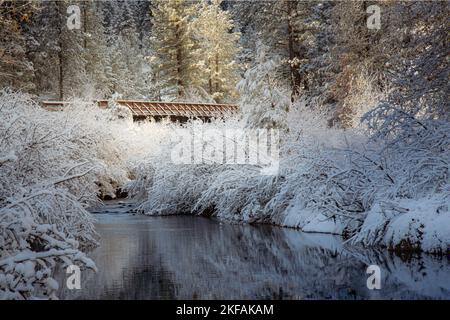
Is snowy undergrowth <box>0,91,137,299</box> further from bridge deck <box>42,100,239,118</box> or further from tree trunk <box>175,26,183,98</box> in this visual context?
tree trunk <box>175,26,183,98</box>

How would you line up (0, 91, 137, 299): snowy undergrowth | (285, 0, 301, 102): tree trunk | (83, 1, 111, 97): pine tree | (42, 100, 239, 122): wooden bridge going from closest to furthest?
(0, 91, 137, 299): snowy undergrowth → (285, 0, 301, 102): tree trunk → (42, 100, 239, 122): wooden bridge → (83, 1, 111, 97): pine tree

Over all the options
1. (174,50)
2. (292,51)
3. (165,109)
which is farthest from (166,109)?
(174,50)

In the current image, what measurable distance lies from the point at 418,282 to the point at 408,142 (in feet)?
13.7

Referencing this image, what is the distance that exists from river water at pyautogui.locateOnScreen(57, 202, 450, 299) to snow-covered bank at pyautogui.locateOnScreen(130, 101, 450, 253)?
586 millimetres

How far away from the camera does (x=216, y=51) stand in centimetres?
5206

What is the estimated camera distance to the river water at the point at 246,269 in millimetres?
8625

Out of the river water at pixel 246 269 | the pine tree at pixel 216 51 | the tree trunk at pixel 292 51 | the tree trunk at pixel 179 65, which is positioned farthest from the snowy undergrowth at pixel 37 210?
the pine tree at pixel 216 51

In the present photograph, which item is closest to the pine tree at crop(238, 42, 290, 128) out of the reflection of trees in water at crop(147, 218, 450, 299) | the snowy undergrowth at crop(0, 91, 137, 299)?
the snowy undergrowth at crop(0, 91, 137, 299)

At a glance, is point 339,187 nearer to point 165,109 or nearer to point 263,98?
point 263,98

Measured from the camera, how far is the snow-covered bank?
11.6 m

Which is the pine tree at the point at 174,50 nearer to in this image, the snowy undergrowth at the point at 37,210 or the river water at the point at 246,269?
the snowy undergrowth at the point at 37,210

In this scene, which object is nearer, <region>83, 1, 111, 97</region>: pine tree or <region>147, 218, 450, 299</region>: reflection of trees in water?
<region>147, 218, 450, 299</region>: reflection of trees in water

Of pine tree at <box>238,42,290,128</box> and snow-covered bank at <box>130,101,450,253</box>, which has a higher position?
pine tree at <box>238,42,290,128</box>
